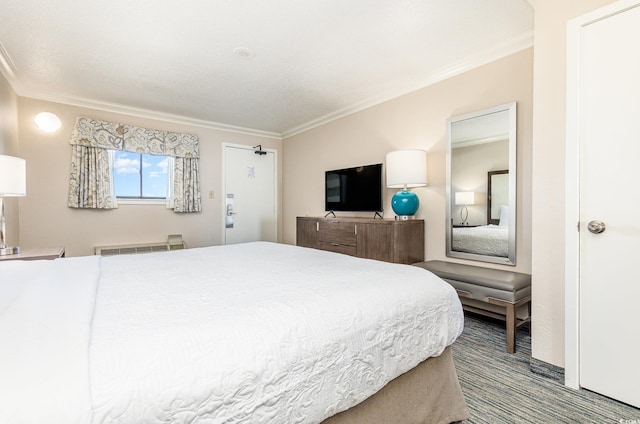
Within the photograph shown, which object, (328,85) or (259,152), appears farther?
(259,152)

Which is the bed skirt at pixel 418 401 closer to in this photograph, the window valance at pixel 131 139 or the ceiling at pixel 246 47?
the ceiling at pixel 246 47

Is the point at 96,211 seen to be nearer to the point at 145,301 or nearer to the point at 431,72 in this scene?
the point at 145,301

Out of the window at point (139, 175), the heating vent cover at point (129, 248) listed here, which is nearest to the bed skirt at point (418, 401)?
the heating vent cover at point (129, 248)

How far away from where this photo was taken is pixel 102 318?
89 centimetres

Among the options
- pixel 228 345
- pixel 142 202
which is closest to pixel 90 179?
pixel 142 202

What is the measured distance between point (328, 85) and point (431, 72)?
1.14 meters

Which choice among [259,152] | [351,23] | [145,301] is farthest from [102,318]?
[259,152]

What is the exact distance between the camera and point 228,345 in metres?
0.79

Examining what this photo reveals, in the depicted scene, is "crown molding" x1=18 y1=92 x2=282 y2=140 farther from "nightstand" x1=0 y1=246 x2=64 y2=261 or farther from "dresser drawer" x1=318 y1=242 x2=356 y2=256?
"dresser drawer" x1=318 y1=242 x2=356 y2=256

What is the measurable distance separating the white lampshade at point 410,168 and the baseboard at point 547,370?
1841 mm

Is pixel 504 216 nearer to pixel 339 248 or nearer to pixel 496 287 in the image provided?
pixel 496 287

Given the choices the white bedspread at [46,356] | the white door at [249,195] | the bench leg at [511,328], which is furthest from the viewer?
the white door at [249,195]

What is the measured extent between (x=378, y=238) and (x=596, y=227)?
1.85m

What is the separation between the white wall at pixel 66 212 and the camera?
362 centimetres
